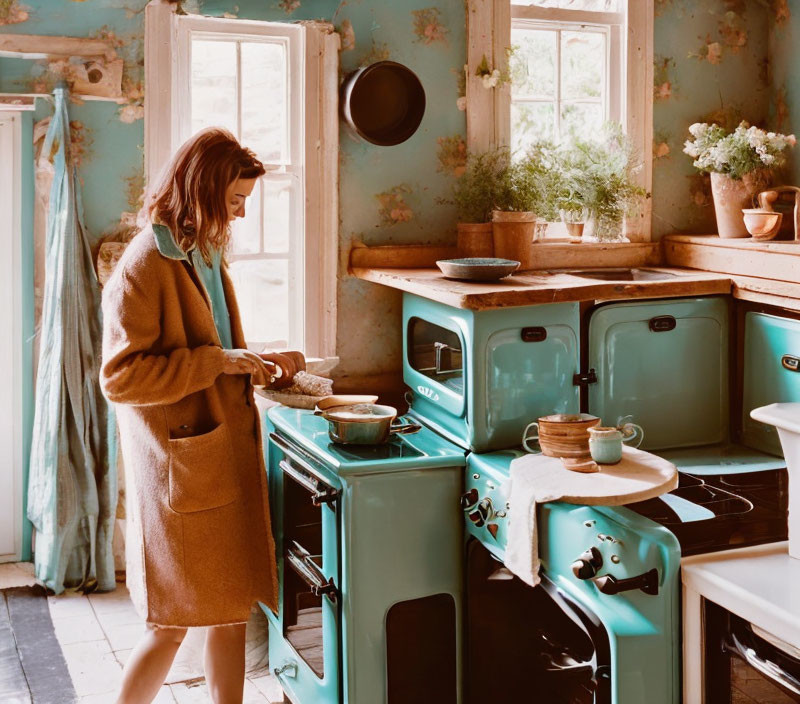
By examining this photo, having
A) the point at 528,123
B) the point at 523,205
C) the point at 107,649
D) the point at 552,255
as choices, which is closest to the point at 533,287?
the point at 523,205

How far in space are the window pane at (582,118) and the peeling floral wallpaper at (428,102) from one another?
229mm

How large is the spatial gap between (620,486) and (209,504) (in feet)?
3.76

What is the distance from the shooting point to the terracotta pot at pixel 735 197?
3.76 m

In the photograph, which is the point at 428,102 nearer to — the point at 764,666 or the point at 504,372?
the point at 504,372

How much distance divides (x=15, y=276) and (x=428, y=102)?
1.72m

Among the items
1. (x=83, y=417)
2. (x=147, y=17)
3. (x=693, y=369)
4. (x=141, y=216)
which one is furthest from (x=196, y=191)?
(x=693, y=369)

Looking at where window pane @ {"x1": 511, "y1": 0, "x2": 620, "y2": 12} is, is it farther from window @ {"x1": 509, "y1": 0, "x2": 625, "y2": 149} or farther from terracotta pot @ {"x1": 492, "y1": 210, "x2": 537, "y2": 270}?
terracotta pot @ {"x1": 492, "y1": 210, "x2": 537, "y2": 270}

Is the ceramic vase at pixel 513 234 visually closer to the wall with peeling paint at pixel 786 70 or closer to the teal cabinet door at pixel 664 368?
the teal cabinet door at pixel 664 368

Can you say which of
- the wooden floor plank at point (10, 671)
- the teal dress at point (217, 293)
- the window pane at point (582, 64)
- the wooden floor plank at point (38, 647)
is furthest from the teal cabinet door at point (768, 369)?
the wooden floor plank at point (10, 671)

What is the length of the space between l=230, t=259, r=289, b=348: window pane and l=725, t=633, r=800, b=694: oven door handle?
7.41ft

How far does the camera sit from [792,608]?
1.89m

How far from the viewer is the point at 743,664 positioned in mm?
1998

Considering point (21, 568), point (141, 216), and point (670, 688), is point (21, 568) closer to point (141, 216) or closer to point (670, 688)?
point (141, 216)

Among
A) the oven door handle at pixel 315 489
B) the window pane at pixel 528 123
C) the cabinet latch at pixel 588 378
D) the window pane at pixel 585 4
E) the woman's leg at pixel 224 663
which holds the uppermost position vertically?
the window pane at pixel 585 4
